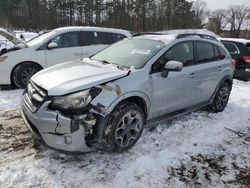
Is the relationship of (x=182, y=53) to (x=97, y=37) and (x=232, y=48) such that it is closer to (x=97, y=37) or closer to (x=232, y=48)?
(x=97, y=37)

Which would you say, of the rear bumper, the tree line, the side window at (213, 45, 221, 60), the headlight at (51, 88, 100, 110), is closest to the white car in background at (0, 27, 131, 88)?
the side window at (213, 45, 221, 60)

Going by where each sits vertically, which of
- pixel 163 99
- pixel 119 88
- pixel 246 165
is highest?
pixel 119 88

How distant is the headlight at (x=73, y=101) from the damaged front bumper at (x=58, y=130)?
0.09 meters

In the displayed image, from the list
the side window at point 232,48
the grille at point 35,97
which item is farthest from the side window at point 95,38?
the side window at point 232,48

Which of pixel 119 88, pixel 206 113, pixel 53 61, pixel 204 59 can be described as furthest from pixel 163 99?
pixel 53 61

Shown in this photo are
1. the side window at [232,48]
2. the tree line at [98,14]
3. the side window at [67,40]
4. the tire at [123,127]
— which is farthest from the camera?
the tree line at [98,14]

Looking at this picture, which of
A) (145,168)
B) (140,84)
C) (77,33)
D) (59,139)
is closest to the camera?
(59,139)

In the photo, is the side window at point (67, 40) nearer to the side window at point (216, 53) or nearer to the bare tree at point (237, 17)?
the side window at point (216, 53)

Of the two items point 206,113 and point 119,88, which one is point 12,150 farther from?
point 206,113

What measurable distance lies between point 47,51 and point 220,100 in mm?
4582

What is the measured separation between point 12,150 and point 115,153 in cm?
144

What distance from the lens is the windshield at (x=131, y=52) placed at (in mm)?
3890

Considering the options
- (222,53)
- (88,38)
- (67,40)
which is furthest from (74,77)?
(88,38)

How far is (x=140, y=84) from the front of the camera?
3.55 meters
